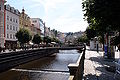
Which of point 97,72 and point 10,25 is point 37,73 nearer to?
point 97,72

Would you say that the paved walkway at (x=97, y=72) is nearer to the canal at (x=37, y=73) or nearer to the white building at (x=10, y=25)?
the canal at (x=37, y=73)

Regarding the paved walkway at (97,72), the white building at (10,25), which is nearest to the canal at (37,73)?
the paved walkway at (97,72)

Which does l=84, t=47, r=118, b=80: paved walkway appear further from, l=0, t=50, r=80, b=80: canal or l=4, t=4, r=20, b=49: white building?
l=4, t=4, r=20, b=49: white building

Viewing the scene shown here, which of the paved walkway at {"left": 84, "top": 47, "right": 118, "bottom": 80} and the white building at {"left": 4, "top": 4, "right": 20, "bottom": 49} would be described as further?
the white building at {"left": 4, "top": 4, "right": 20, "bottom": 49}

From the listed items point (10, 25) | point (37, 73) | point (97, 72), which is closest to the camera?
point (97, 72)

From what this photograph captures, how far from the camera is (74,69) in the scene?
6.12 meters

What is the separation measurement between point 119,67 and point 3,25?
42.2 metres

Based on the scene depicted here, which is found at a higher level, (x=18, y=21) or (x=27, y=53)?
(x=18, y=21)

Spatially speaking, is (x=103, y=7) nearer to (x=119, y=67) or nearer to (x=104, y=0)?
(x=104, y=0)


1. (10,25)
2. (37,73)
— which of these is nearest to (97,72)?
(37,73)

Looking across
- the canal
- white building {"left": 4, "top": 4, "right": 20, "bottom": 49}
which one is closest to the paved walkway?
the canal

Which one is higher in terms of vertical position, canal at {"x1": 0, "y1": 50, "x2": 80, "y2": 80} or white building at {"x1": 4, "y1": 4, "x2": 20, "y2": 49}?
white building at {"x1": 4, "y1": 4, "x2": 20, "y2": 49}

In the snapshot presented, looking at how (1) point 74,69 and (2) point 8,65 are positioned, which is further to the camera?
(2) point 8,65

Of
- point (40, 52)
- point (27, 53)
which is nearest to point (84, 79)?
point (27, 53)
